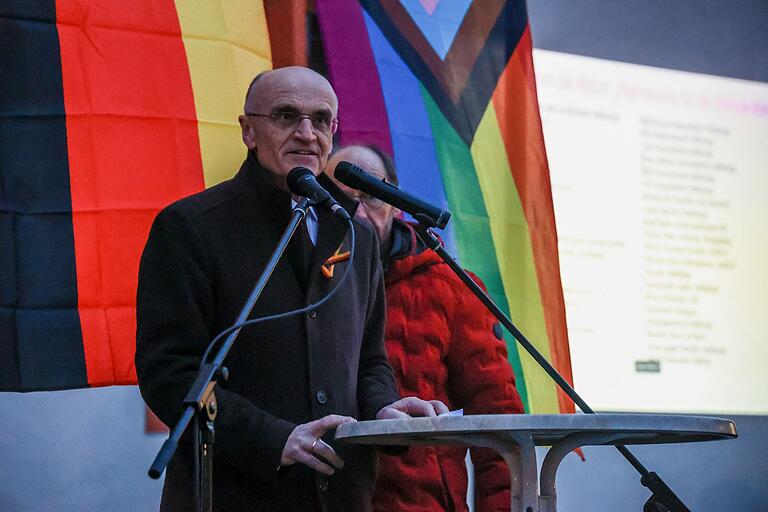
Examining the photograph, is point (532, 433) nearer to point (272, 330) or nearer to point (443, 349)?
point (272, 330)

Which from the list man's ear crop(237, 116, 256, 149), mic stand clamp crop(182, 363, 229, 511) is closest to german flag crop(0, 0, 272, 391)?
man's ear crop(237, 116, 256, 149)

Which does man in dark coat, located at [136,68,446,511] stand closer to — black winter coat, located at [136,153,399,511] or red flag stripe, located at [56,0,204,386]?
black winter coat, located at [136,153,399,511]

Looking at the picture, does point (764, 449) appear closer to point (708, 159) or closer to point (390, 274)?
point (708, 159)

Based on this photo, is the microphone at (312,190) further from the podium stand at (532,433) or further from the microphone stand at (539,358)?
the podium stand at (532,433)

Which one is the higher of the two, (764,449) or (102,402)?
(102,402)

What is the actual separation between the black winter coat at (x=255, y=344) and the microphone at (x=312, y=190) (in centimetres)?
13

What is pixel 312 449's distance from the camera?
1.72m

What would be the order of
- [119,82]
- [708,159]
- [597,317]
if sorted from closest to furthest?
1. [119,82]
2. [597,317]
3. [708,159]

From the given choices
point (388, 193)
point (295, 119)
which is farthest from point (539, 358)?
point (295, 119)

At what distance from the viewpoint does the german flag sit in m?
2.31

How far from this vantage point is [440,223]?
187 cm

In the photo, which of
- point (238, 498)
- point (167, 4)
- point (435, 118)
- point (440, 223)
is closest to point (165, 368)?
point (238, 498)

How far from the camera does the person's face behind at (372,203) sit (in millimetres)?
2492

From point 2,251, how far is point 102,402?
0.77 metres
